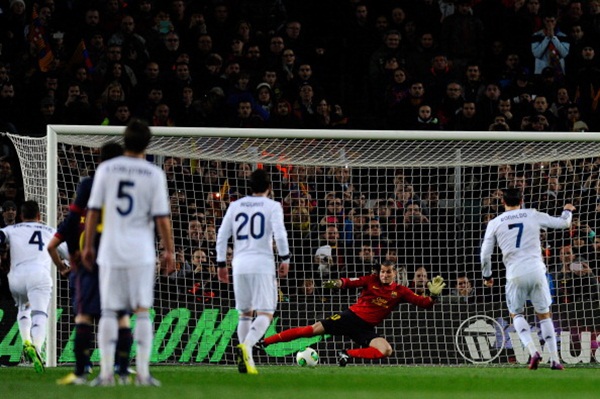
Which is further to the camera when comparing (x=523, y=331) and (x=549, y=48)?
(x=549, y=48)

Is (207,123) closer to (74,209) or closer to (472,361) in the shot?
(472,361)

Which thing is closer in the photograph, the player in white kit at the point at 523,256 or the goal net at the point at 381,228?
the player in white kit at the point at 523,256

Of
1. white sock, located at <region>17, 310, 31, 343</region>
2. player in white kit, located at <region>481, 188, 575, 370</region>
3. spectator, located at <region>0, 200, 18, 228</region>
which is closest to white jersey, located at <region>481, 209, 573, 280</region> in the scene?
player in white kit, located at <region>481, 188, 575, 370</region>

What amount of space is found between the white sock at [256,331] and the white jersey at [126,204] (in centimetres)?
340

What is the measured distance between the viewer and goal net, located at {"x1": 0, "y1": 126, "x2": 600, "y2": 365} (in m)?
15.9

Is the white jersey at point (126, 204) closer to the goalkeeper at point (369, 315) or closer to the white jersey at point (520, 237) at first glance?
the white jersey at point (520, 237)

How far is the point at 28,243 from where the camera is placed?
13516mm

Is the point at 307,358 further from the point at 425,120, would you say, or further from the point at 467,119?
the point at 467,119

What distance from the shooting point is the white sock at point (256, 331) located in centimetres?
1187

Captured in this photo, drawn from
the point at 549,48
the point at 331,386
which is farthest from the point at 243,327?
the point at 549,48

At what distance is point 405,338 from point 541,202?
8.57 ft

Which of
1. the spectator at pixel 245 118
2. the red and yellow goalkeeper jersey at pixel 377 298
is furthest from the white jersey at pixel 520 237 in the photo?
the spectator at pixel 245 118

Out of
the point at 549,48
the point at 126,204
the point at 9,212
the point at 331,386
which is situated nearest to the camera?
the point at 126,204

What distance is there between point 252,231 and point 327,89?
8.21 metres
